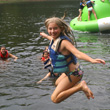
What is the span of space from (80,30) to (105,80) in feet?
30.3

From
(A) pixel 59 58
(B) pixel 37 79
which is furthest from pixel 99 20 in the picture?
(A) pixel 59 58

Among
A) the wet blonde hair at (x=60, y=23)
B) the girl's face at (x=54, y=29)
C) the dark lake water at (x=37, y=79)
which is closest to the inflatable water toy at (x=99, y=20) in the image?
the dark lake water at (x=37, y=79)

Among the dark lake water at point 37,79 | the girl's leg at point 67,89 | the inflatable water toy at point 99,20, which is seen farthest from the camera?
the inflatable water toy at point 99,20

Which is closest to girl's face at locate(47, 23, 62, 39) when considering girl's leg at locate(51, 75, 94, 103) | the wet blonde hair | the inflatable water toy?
the wet blonde hair

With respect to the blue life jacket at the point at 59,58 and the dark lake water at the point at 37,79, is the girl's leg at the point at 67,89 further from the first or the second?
the dark lake water at the point at 37,79

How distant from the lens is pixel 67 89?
4.71m

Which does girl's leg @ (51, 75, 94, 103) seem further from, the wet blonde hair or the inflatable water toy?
the inflatable water toy

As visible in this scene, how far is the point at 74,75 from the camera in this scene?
468cm

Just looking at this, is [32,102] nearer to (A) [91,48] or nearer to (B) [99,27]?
(A) [91,48]

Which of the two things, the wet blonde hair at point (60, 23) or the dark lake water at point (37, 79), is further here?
the dark lake water at point (37, 79)

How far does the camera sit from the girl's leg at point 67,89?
4547mm

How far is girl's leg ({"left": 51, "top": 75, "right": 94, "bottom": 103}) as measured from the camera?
4547 millimetres

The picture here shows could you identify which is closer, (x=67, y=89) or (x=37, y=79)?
(x=67, y=89)

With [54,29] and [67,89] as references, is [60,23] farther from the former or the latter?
[67,89]
